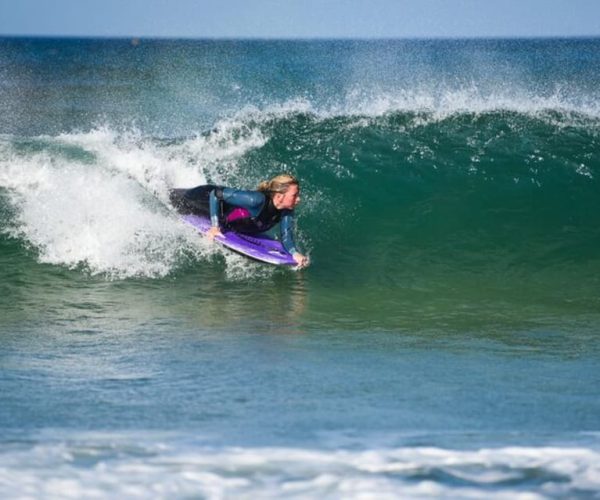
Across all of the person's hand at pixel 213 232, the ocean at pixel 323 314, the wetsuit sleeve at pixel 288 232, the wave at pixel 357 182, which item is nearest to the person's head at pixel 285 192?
the wetsuit sleeve at pixel 288 232

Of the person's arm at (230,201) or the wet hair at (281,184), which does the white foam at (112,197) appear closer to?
the person's arm at (230,201)

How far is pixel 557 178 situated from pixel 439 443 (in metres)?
8.48

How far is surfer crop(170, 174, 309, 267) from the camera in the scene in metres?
8.69

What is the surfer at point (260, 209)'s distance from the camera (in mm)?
8688

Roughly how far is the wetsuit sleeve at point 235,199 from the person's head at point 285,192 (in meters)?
0.15

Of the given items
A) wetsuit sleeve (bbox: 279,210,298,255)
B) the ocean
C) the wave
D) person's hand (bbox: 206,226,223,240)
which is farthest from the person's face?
the wave

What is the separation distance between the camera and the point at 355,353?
650cm

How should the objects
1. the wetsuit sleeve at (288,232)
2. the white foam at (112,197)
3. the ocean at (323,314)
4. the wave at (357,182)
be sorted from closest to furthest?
the ocean at (323,314) → the wetsuit sleeve at (288,232) → the white foam at (112,197) → the wave at (357,182)

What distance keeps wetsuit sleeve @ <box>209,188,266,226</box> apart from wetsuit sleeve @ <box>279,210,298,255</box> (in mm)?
243

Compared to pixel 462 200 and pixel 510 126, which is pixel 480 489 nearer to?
pixel 462 200

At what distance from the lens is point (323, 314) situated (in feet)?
25.7

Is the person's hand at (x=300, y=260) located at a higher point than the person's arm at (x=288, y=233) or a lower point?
lower

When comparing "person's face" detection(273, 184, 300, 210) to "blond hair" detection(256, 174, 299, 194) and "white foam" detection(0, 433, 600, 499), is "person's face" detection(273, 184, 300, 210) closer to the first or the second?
"blond hair" detection(256, 174, 299, 194)

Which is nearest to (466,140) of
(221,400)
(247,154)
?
(247,154)
